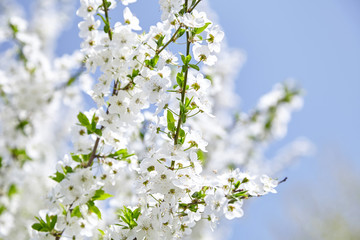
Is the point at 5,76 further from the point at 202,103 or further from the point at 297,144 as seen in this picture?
the point at 297,144

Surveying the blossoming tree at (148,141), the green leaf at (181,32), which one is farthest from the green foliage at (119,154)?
the green leaf at (181,32)

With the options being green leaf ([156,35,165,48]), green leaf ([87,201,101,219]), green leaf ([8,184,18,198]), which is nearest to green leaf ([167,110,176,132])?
green leaf ([156,35,165,48])

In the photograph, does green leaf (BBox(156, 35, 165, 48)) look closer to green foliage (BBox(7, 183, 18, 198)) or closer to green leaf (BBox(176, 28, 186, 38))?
green leaf (BBox(176, 28, 186, 38))

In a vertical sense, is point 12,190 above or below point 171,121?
above

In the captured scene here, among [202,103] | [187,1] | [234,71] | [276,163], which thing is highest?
[234,71]

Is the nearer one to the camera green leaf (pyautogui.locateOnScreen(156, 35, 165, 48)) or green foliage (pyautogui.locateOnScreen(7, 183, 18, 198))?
green leaf (pyautogui.locateOnScreen(156, 35, 165, 48))

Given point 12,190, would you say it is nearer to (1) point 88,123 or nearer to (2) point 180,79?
(1) point 88,123

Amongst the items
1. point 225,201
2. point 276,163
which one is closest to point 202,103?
point 225,201

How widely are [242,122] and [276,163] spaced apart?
11.4 feet

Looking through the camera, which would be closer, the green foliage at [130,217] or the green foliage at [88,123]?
the green foliage at [130,217]

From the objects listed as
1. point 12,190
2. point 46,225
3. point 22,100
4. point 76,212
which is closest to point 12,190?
point 12,190

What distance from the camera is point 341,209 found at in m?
13.0

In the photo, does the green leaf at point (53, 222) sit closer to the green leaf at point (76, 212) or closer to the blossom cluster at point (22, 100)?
the green leaf at point (76, 212)

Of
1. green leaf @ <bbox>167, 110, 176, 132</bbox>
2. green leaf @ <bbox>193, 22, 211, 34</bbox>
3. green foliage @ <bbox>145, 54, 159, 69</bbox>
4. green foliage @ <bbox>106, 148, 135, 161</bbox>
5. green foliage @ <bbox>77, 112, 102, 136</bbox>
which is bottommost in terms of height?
green leaf @ <bbox>167, 110, 176, 132</bbox>
